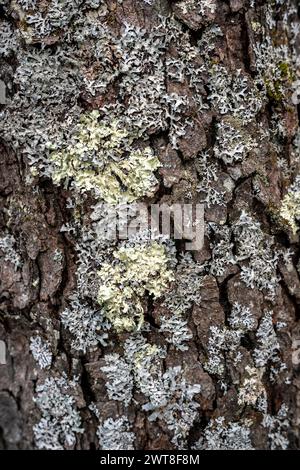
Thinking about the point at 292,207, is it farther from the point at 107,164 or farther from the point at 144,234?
the point at 107,164

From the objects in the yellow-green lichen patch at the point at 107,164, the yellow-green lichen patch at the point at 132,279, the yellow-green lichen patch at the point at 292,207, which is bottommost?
the yellow-green lichen patch at the point at 132,279

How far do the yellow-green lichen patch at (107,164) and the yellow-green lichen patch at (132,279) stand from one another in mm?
185

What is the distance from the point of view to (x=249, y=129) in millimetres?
1597

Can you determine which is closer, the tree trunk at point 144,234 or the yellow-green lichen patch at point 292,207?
the tree trunk at point 144,234

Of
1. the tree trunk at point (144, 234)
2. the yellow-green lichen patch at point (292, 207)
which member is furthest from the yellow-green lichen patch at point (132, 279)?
the yellow-green lichen patch at point (292, 207)

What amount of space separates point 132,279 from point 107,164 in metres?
0.39

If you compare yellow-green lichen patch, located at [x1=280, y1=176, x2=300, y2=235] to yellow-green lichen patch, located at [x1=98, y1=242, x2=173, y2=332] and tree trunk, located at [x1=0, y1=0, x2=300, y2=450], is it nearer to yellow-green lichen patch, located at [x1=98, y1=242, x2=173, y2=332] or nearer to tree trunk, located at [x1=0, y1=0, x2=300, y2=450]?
tree trunk, located at [x1=0, y1=0, x2=300, y2=450]

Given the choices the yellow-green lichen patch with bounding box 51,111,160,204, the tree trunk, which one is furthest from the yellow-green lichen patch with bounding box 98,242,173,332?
the yellow-green lichen patch with bounding box 51,111,160,204

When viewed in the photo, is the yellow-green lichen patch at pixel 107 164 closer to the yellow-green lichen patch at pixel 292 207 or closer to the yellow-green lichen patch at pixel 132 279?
the yellow-green lichen patch at pixel 132 279

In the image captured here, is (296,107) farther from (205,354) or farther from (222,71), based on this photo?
(205,354)

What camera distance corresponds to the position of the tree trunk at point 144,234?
1.48m

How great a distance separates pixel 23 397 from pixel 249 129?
4.07 feet

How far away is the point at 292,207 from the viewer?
5.59ft

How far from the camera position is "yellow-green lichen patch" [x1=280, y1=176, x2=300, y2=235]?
1688 mm
